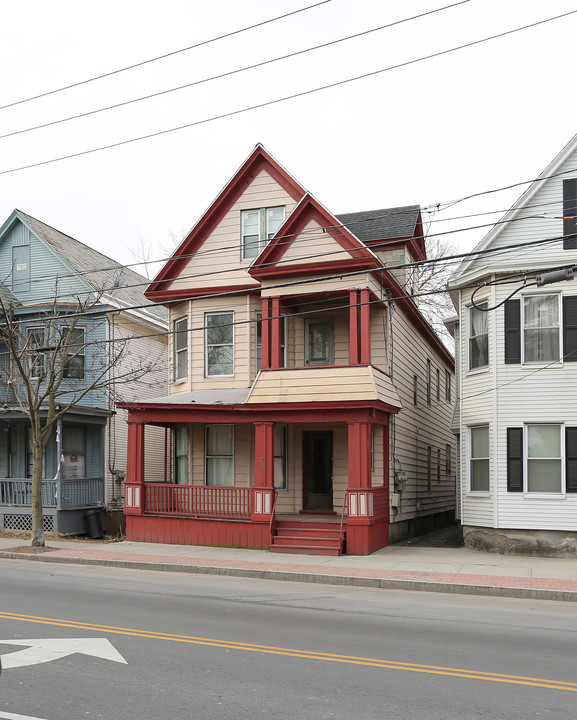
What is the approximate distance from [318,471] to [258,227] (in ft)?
22.9

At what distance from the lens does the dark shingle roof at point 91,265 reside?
1040 inches

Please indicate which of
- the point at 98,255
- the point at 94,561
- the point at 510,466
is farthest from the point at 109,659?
the point at 98,255

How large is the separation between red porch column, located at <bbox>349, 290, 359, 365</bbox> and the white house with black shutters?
9.57ft

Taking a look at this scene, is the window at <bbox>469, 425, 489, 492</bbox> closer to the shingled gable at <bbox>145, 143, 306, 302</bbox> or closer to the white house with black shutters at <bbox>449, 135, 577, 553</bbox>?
the white house with black shutters at <bbox>449, 135, 577, 553</bbox>

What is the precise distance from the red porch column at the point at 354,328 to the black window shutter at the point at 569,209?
16.9 ft

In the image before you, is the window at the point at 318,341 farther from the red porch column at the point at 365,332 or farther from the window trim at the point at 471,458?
the window trim at the point at 471,458

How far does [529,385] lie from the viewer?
1856cm

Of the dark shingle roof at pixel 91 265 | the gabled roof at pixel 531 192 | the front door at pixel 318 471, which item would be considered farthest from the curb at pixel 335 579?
the dark shingle roof at pixel 91 265

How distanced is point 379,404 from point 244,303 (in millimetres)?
5354

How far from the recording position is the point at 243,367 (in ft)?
70.0

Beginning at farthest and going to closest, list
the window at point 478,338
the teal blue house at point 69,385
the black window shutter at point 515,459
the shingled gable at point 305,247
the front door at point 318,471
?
the teal blue house at point 69,385
the front door at point 318,471
the window at point 478,338
the shingled gable at point 305,247
the black window shutter at point 515,459

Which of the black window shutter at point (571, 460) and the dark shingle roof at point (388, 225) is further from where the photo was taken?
the dark shingle roof at point (388, 225)

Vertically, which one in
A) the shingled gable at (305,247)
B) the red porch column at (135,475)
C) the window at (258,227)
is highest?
the window at (258,227)

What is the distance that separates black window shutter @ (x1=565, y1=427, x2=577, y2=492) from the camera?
17.9 m
